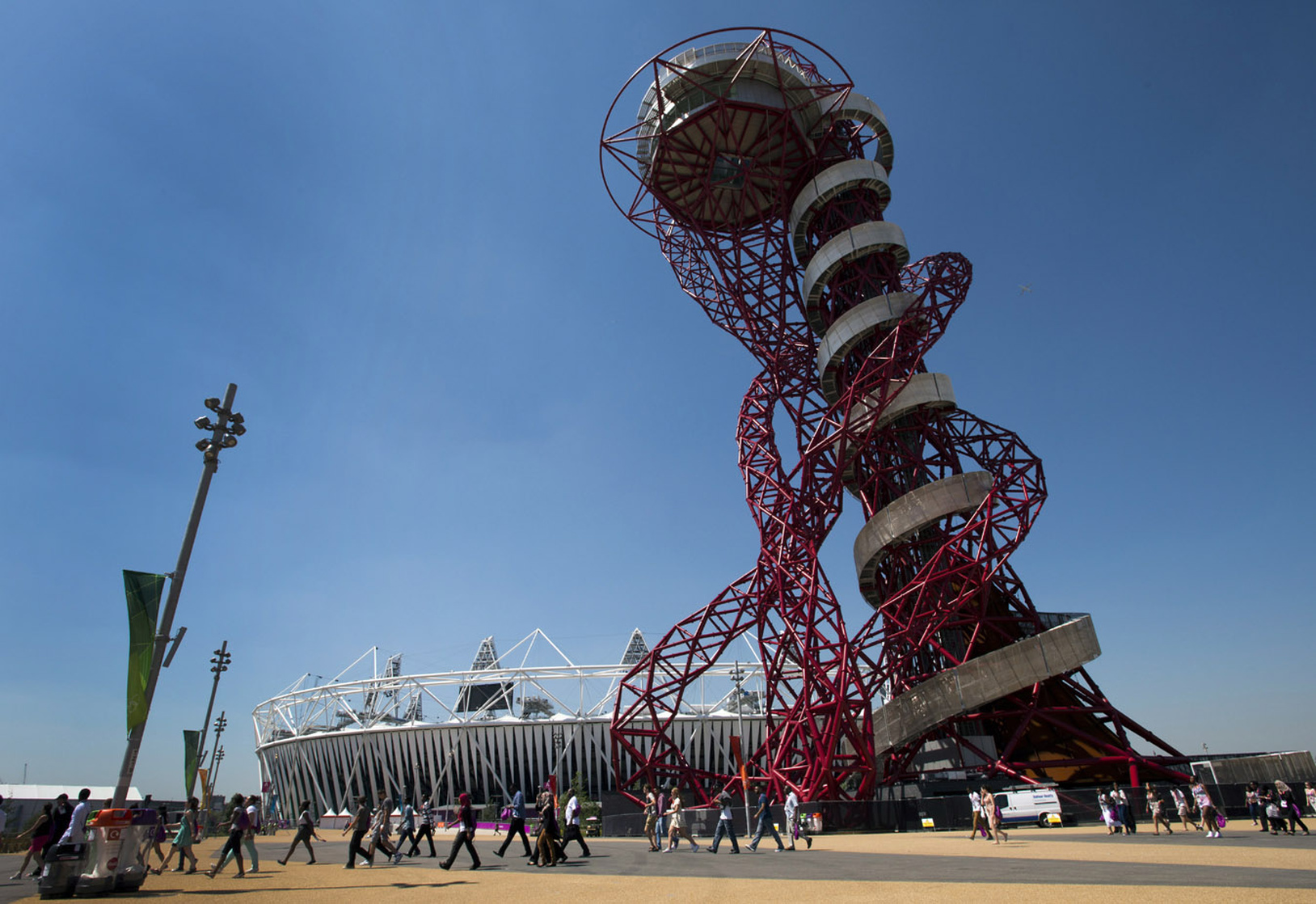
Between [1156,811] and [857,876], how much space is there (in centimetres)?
1433

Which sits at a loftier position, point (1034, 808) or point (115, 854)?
point (115, 854)

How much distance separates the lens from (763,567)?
33.3m

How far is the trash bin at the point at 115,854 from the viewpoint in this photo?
11641 mm

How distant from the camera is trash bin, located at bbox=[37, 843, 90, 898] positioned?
11.3 metres

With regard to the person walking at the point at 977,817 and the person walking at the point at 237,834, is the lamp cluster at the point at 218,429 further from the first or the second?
the person walking at the point at 977,817

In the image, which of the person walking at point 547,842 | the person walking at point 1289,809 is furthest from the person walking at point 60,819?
the person walking at point 1289,809

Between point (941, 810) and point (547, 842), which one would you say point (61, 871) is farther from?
point (941, 810)

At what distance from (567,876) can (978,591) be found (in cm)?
2149

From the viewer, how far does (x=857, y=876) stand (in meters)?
11.6

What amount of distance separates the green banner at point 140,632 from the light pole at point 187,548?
11 cm

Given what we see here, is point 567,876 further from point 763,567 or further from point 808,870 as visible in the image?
point 763,567

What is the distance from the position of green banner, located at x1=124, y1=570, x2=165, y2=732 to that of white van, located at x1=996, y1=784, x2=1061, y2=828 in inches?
911

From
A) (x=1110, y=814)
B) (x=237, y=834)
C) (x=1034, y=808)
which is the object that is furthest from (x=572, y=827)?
(x=1034, y=808)

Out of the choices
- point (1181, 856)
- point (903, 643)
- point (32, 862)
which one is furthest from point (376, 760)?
point (1181, 856)
